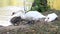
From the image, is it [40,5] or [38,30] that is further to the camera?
[40,5]

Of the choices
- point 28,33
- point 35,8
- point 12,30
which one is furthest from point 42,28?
point 35,8

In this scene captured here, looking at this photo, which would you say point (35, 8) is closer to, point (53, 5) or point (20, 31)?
point (53, 5)

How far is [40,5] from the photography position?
3275mm

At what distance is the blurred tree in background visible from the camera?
3.20m

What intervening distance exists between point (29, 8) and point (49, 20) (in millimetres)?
1286

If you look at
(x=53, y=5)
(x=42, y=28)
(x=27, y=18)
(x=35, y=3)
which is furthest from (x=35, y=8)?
(x=42, y=28)

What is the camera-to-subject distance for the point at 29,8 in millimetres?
3285

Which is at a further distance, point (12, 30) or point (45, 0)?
point (45, 0)

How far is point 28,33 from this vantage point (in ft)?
5.23

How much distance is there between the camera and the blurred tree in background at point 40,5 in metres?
3.20

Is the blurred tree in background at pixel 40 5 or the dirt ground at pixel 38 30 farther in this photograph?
the blurred tree in background at pixel 40 5

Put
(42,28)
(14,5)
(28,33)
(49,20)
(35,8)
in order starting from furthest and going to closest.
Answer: (14,5) → (35,8) → (49,20) → (42,28) → (28,33)

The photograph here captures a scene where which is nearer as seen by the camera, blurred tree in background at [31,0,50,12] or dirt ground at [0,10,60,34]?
dirt ground at [0,10,60,34]

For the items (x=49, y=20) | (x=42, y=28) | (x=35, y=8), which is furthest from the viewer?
(x=35, y=8)
